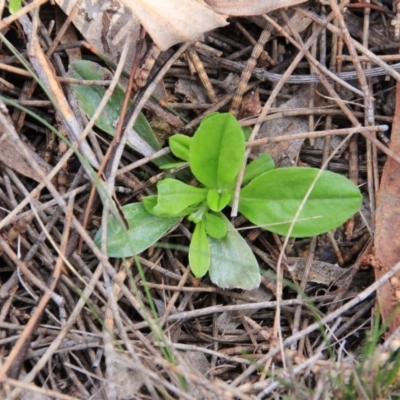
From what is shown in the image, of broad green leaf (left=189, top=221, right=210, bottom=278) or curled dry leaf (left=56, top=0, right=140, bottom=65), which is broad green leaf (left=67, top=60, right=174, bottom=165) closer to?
curled dry leaf (left=56, top=0, right=140, bottom=65)

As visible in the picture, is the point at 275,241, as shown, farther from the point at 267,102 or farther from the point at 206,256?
the point at 267,102

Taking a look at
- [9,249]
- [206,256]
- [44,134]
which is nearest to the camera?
[9,249]

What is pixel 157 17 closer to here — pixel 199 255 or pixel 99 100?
pixel 99 100

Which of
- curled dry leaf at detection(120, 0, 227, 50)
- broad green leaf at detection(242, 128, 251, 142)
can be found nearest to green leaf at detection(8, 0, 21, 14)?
curled dry leaf at detection(120, 0, 227, 50)

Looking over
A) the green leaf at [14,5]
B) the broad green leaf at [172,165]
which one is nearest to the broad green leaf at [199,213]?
the broad green leaf at [172,165]

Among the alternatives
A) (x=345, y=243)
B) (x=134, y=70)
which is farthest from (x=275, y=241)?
(x=134, y=70)

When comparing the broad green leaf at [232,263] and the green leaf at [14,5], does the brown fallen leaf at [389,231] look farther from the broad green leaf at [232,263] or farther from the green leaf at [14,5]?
the green leaf at [14,5]
